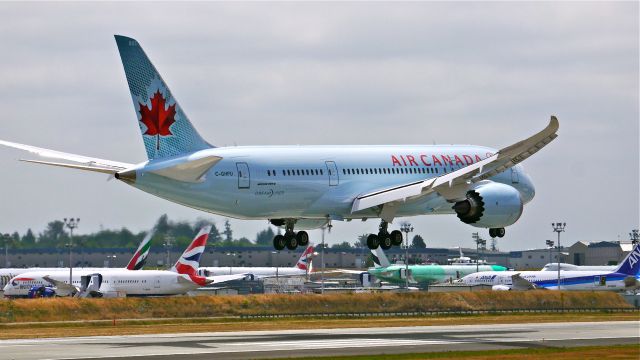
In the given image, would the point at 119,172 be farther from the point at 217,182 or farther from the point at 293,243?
the point at 293,243

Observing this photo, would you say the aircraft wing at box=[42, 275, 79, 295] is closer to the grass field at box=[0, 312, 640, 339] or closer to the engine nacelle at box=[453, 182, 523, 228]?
the grass field at box=[0, 312, 640, 339]

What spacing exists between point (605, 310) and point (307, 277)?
69797 mm

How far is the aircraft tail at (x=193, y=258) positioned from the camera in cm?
13500

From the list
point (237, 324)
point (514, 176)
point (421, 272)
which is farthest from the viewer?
point (421, 272)

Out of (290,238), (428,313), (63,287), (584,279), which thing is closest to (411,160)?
(290,238)

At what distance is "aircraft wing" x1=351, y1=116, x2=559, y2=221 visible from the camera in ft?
208

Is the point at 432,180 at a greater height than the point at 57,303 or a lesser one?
greater

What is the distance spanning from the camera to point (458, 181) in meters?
69.0

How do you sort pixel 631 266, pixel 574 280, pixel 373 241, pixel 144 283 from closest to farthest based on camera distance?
pixel 373 241
pixel 144 283
pixel 631 266
pixel 574 280

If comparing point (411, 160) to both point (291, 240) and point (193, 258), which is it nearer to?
point (291, 240)

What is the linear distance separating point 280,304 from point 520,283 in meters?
45.1

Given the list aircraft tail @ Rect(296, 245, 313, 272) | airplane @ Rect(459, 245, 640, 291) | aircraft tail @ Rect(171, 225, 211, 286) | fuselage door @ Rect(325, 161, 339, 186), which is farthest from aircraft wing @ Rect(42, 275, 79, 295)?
fuselage door @ Rect(325, 161, 339, 186)

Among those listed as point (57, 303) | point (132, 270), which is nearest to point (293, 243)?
point (57, 303)

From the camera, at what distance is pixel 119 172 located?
2552 inches
